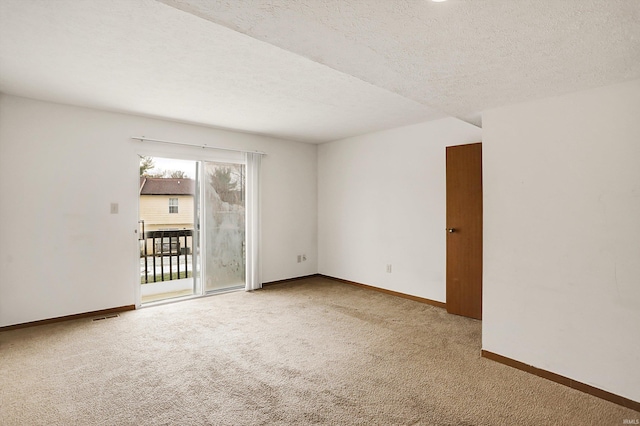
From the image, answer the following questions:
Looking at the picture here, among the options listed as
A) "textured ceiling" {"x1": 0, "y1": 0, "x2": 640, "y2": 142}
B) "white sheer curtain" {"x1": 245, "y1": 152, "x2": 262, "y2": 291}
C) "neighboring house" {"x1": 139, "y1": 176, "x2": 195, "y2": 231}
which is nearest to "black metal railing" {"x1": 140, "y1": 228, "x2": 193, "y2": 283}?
"neighboring house" {"x1": 139, "y1": 176, "x2": 195, "y2": 231}

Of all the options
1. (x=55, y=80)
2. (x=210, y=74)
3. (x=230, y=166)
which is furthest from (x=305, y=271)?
(x=55, y=80)

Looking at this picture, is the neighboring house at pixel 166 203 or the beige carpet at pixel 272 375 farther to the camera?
the neighboring house at pixel 166 203

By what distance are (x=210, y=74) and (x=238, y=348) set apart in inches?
97.0

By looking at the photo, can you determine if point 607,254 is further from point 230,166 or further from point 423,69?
point 230,166

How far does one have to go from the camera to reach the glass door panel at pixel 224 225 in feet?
16.4

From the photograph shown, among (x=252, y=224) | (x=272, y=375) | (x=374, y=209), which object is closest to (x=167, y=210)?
(x=252, y=224)

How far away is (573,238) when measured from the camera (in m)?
2.44

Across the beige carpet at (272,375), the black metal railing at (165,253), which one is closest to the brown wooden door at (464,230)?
the beige carpet at (272,375)

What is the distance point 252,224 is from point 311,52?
3823mm

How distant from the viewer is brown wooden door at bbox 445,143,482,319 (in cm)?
384

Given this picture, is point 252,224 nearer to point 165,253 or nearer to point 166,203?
point 166,203

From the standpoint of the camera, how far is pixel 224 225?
A: 17.0 ft

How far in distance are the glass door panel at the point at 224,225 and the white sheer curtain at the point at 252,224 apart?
150mm

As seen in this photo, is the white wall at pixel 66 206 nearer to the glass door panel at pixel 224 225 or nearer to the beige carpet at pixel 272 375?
the beige carpet at pixel 272 375
